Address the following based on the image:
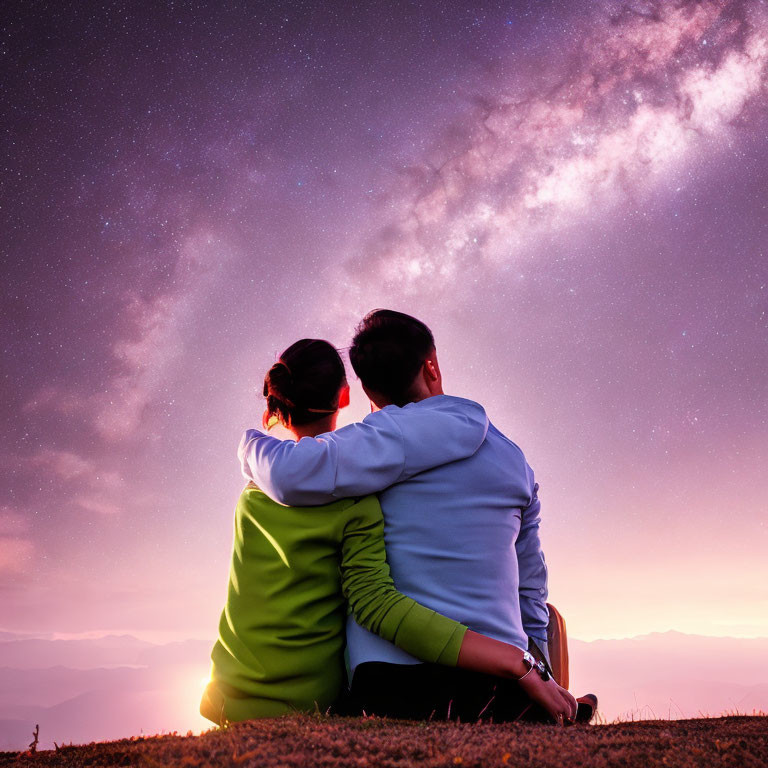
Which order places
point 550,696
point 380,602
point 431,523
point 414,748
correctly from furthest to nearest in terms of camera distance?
point 431,523 < point 550,696 < point 380,602 < point 414,748

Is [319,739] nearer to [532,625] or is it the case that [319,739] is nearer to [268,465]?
[268,465]

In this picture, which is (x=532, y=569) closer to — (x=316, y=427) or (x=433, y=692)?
(x=433, y=692)

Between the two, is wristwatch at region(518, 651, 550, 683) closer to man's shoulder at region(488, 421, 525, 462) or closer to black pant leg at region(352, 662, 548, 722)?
black pant leg at region(352, 662, 548, 722)

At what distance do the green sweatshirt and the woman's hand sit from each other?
0.69 meters

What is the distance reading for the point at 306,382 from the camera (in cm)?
310

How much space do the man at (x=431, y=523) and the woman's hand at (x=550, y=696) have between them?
0.06 m

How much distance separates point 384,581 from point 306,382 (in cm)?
111

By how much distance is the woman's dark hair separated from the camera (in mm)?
3105

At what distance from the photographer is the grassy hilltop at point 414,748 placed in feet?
5.43

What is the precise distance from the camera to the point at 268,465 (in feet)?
8.34

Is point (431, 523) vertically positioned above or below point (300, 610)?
above

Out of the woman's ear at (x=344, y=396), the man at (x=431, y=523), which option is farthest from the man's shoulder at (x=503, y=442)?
the woman's ear at (x=344, y=396)

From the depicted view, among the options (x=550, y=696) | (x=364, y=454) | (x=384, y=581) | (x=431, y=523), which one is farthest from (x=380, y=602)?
(x=550, y=696)

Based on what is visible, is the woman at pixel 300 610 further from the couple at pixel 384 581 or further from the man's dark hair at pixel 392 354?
the man's dark hair at pixel 392 354
